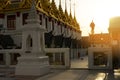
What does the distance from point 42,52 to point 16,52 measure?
17.2ft

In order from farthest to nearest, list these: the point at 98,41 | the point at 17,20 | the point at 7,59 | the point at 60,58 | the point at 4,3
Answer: the point at 98,41 < the point at 4,3 < the point at 17,20 < the point at 7,59 < the point at 60,58

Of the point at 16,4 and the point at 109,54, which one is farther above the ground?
the point at 16,4

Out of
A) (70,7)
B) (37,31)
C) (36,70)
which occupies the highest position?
(70,7)

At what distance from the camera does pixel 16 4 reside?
3391 cm

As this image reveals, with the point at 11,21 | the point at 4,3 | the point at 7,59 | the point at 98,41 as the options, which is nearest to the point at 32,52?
the point at 7,59

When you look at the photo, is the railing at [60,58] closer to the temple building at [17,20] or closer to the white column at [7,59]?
the white column at [7,59]

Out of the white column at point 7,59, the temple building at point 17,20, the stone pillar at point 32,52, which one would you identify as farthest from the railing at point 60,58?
the temple building at point 17,20

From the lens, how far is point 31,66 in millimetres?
16969

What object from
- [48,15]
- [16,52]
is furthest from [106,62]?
[48,15]

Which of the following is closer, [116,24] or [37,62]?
[37,62]

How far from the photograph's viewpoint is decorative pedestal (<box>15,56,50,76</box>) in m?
16.8

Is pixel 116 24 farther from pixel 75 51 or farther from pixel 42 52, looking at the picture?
pixel 75 51

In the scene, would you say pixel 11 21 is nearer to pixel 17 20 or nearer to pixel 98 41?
pixel 17 20

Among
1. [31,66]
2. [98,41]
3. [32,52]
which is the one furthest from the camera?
[98,41]
